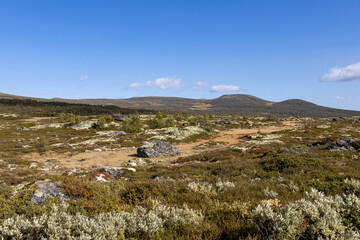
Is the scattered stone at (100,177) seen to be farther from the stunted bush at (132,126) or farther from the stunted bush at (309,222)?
the stunted bush at (132,126)

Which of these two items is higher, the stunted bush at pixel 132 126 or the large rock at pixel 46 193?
the large rock at pixel 46 193

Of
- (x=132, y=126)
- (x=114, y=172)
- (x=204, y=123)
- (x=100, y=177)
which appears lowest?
(x=114, y=172)

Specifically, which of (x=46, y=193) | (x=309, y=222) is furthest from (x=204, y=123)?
(x=309, y=222)

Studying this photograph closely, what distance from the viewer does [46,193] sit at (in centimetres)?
667

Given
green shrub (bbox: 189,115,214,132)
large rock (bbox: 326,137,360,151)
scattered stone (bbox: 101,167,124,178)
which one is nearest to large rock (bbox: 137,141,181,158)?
scattered stone (bbox: 101,167,124,178)

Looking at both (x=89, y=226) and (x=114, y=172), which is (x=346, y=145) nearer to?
(x=114, y=172)

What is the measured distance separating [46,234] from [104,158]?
66.4ft

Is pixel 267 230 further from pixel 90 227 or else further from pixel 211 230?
pixel 90 227

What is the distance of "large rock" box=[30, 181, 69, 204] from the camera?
6216 mm

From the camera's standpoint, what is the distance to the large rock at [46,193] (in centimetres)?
622

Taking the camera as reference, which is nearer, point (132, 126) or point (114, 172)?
point (114, 172)

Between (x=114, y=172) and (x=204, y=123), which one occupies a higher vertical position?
(x=204, y=123)

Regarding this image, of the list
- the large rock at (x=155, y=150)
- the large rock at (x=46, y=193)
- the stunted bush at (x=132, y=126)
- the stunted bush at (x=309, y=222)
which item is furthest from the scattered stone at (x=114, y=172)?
the stunted bush at (x=132, y=126)

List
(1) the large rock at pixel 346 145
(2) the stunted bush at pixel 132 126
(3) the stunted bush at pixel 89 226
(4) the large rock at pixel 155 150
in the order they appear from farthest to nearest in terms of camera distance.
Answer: (2) the stunted bush at pixel 132 126 < (4) the large rock at pixel 155 150 < (1) the large rock at pixel 346 145 < (3) the stunted bush at pixel 89 226
